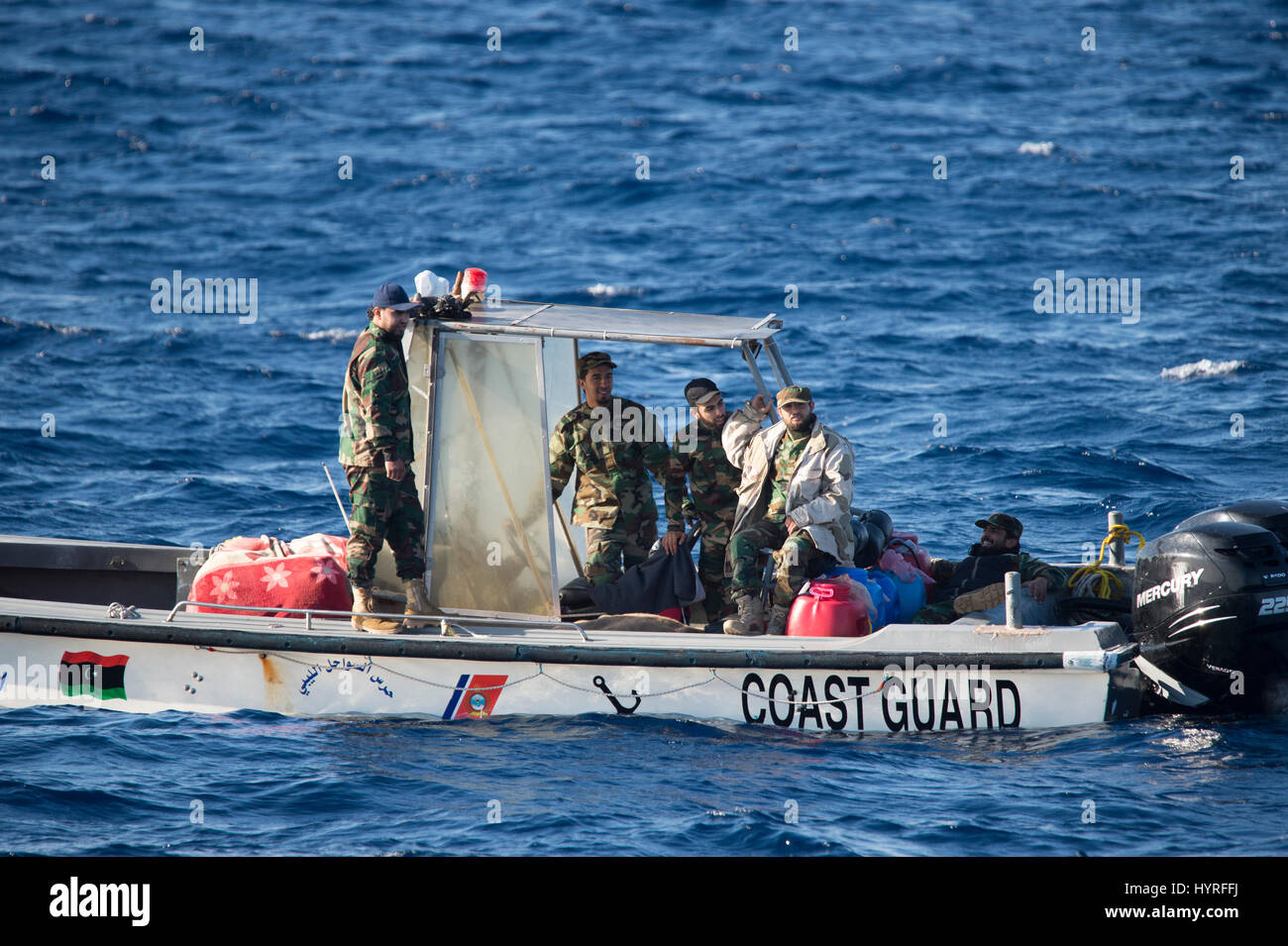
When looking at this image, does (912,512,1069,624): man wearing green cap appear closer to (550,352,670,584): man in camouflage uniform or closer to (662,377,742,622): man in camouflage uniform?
(662,377,742,622): man in camouflage uniform

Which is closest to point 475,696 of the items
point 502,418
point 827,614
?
point 502,418

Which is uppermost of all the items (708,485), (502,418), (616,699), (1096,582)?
(502,418)

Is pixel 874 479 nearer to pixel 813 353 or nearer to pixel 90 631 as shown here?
pixel 813 353

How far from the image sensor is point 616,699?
838 cm

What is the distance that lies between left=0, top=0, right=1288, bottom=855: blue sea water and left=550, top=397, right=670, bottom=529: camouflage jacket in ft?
5.04

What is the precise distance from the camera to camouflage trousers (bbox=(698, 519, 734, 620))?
30.3ft

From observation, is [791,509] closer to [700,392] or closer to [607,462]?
[700,392]

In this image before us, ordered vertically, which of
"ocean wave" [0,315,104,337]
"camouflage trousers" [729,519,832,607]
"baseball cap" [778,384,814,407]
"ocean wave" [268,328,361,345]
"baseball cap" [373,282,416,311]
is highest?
"ocean wave" [0,315,104,337]

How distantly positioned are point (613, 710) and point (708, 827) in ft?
4.35

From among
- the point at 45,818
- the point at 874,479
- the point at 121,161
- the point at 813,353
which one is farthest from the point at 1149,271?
the point at 121,161

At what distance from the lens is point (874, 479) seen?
544 inches

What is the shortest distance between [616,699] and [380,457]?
2.10 metres

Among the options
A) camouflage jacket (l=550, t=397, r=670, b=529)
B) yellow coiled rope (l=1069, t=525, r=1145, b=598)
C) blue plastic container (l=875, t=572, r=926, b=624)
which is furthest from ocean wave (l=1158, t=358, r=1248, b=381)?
camouflage jacket (l=550, t=397, r=670, b=529)

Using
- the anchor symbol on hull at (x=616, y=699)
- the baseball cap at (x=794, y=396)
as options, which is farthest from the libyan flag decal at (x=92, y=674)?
the baseball cap at (x=794, y=396)
